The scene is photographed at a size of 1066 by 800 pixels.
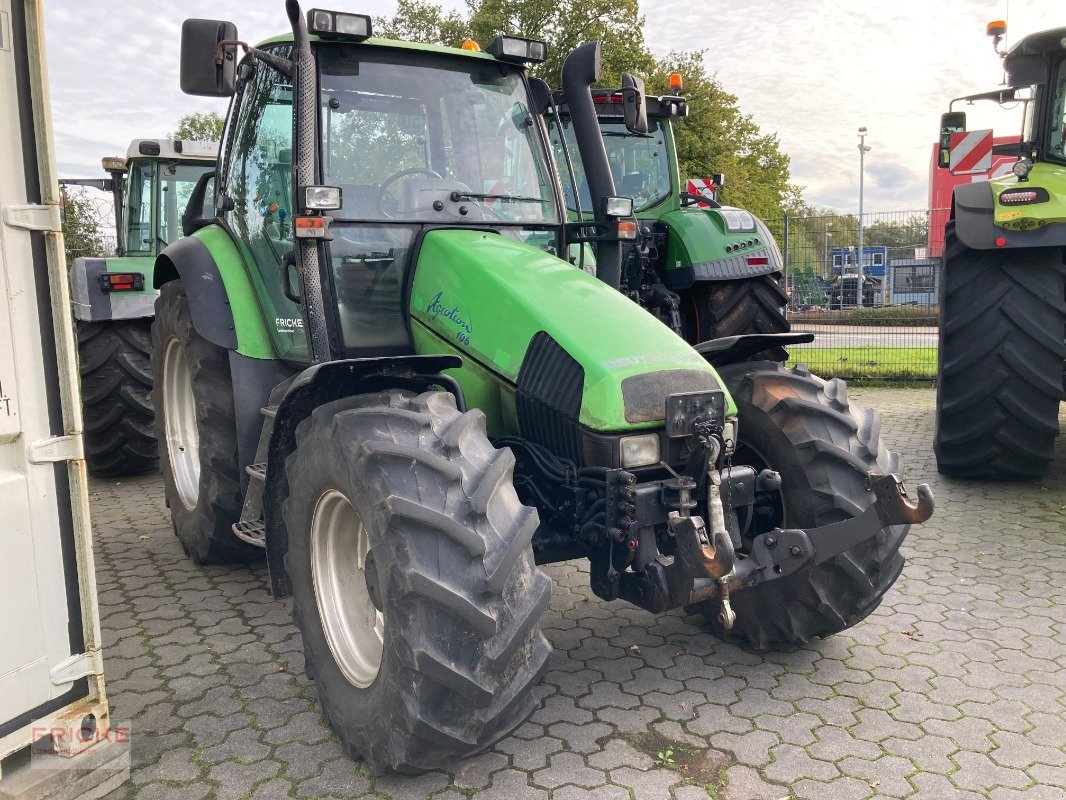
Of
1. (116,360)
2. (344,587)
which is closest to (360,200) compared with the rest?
(344,587)

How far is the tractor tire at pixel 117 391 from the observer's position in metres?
6.95

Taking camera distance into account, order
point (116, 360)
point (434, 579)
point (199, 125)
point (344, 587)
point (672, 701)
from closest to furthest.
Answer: point (434, 579) → point (344, 587) → point (672, 701) → point (116, 360) → point (199, 125)

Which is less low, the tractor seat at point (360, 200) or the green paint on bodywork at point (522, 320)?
the tractor seat at point (360, 200)

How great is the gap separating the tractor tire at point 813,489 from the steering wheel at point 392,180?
5.02ft

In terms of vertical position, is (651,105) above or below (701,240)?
above

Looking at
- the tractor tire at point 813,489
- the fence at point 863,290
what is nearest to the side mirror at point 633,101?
the tractor tire at point 813,489

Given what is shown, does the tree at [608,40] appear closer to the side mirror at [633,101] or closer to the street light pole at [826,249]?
the street light pole at [826,249]

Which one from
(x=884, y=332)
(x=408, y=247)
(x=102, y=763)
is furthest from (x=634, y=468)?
(x=884, y=332)

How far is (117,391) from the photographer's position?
6961 mm

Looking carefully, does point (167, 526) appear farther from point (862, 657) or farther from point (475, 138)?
point (862, 657)

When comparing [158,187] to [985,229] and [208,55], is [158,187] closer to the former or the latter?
[208,55]

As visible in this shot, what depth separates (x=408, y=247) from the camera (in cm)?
380

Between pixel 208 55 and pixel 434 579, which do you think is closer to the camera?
pixel 434 579

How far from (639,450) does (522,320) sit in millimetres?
625
